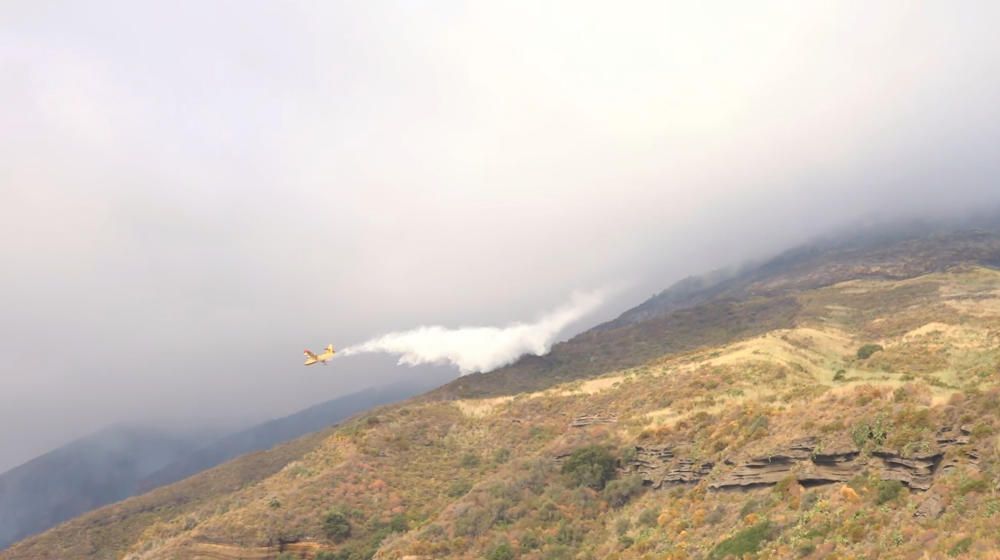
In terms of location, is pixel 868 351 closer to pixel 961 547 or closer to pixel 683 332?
pixel 961 547

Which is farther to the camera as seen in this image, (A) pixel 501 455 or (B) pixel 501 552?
(A) pixel 501 455

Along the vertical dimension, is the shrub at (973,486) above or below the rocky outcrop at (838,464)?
above

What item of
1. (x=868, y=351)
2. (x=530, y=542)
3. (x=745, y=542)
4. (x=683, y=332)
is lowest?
(x=530, y=542)

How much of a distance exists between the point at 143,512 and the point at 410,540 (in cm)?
8944

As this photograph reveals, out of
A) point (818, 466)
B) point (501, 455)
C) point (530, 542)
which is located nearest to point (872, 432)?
point (818, 466)

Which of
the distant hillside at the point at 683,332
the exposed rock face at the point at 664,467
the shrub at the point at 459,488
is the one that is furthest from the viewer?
the distant hillside at the point at 683,332

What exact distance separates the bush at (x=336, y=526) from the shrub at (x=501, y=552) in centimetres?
2140

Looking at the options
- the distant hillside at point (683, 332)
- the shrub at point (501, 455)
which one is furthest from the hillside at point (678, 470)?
the distant hillside at point (683, 332)

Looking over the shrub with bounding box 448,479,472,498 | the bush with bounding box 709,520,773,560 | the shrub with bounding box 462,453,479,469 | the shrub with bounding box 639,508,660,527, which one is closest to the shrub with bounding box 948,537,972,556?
the bush with bounding box 709,520,773,560

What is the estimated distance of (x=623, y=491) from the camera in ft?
141

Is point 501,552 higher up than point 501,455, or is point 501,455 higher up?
point 501,455

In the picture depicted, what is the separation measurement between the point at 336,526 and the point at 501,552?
2367 cm

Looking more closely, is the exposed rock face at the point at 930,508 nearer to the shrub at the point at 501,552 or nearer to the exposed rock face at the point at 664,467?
the exposed rock face at the point at 664,467

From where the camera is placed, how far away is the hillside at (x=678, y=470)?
76.8 feet
